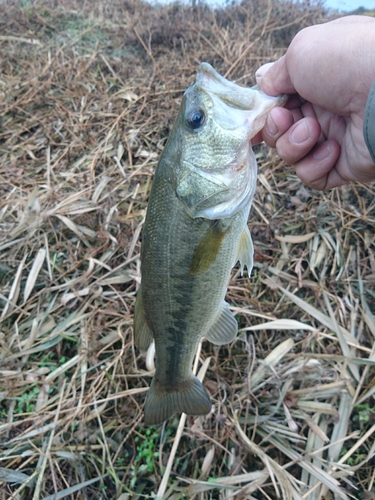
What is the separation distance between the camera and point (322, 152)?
188 cm

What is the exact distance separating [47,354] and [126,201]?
1.38m

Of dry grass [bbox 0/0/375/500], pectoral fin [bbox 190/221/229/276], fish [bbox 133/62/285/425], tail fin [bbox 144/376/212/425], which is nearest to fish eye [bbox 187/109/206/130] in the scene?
fish [bbox 133/62/285/425]

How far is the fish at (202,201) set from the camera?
1.46 m

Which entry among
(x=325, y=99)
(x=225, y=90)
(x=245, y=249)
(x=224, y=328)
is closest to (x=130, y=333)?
(x=224, y=328)

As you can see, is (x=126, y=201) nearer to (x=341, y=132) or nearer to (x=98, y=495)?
(x=341, y=132)

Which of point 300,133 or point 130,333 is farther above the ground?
point 300,133

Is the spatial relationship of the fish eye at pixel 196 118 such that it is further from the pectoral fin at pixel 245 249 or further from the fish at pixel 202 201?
the pectoral fin at pixel 245 249

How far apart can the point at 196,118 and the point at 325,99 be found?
0.64 m

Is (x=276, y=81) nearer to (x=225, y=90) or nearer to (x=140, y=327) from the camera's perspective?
(x=225, y=90)

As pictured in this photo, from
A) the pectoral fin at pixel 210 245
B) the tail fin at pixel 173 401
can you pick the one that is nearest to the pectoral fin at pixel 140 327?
the tail fin at pixel 173 401

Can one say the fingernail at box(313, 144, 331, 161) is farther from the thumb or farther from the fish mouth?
the fish mouth

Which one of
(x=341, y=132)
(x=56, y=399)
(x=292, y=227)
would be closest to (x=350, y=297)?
(x=292, y=227)

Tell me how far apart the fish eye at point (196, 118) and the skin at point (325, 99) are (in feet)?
1.52

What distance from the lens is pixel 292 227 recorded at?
9.66ft
